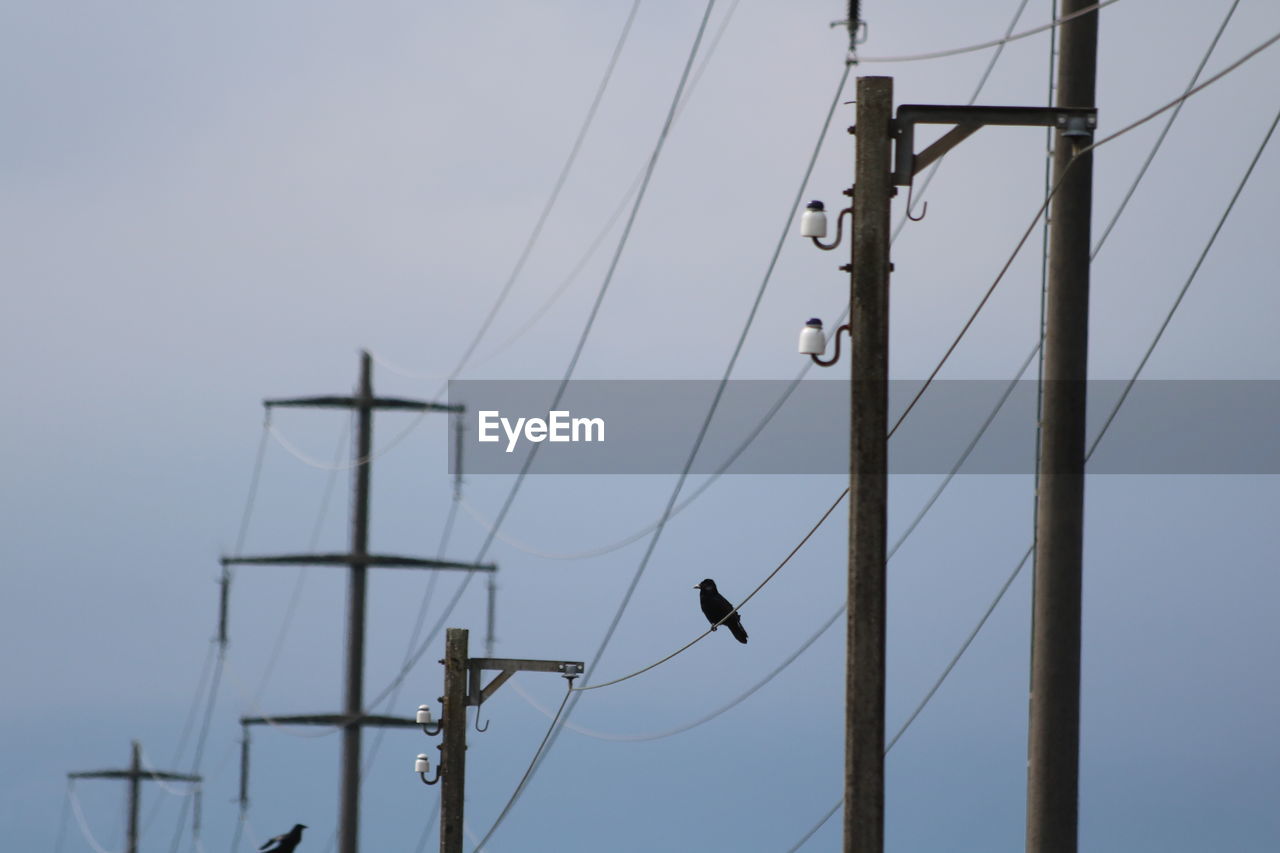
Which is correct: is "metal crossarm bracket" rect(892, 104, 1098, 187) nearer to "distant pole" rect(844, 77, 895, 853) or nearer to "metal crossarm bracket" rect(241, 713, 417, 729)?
"distant pole" rect(844, 77, 895, 853)

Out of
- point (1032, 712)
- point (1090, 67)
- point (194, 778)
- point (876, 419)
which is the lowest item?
point (194, 778)

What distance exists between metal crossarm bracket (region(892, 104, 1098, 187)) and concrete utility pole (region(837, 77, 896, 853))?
146mm

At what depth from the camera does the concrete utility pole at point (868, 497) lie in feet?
38.3

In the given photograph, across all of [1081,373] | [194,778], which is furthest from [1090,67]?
[194,778]

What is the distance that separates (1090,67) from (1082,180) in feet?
2.94

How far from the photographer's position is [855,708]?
11711 millimetres

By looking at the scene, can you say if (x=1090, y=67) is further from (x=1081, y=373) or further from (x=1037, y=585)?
(x=1037, y=585)

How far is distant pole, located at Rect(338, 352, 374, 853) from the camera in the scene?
45.1m

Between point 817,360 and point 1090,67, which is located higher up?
point 1090,67

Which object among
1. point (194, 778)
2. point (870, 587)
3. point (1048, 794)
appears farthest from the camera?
point (194, 778)

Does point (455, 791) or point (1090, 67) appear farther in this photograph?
point (455, 791)

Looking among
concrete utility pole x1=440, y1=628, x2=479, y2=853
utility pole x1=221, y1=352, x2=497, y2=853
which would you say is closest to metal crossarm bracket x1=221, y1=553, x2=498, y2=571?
utility pole x1=221, y1=352, x2=497, y2=853

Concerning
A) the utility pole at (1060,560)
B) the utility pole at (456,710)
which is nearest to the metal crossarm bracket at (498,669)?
the utility pole at (456,710)

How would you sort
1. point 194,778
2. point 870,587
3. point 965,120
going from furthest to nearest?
point 194,778 < point 965,120 < point 870,587
